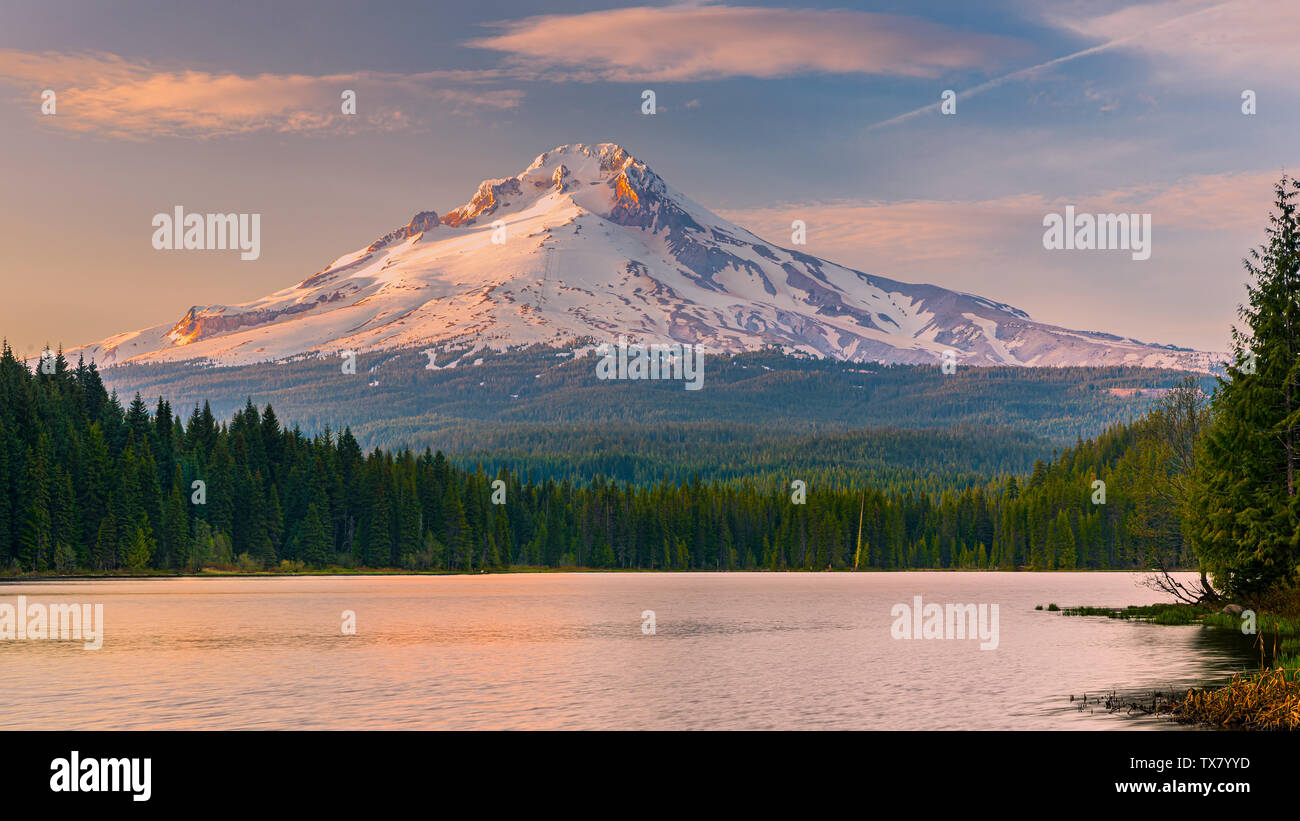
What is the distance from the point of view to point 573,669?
181ft

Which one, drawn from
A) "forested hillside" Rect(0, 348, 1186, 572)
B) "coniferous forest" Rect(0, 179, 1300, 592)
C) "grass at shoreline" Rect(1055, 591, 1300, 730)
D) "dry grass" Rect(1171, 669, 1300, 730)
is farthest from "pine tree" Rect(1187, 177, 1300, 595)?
"forested hillside" Rect(0, 348, 1186, 572)

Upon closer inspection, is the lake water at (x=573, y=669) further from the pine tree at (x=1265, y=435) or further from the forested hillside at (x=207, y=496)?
the forested hillside at (x=207, y=496)

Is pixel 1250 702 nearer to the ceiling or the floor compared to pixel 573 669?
nearer to the ceiling


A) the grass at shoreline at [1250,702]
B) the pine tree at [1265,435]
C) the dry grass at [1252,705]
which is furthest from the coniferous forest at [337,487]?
the dry grass at [1252,705]

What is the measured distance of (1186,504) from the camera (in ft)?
241

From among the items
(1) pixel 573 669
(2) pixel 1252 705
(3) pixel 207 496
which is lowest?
(1) pixel 573 669

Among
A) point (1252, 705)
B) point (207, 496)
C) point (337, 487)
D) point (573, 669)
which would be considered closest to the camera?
point (1252, 705)

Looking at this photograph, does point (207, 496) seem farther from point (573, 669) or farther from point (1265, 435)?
point (1265, 435)

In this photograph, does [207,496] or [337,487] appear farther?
[337,487]

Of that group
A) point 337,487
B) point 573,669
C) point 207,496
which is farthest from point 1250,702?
point 337,487

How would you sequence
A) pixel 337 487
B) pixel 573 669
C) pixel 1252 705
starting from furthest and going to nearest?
pixel 337 487
pixel 573 669
pixel 1252 705

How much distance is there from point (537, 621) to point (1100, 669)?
41.8 m
